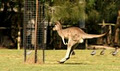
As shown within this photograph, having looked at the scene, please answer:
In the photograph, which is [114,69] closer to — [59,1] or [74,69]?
[74,69]

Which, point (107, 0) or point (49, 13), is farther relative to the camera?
point (107, 0)

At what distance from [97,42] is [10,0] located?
26.3 ft

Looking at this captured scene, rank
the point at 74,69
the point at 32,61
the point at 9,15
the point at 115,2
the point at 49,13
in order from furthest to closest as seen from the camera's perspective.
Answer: the point at 9,15
the point at 115,2
the point at 49,13
the point at 32,61
the point at 74,69

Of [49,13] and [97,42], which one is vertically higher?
[49,13]

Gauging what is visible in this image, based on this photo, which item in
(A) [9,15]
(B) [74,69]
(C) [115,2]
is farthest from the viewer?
(A) [9,15]

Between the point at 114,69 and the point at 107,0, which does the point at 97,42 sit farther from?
the point at 114,69

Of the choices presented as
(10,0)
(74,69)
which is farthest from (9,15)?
(74,69)

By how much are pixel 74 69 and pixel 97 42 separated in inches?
769

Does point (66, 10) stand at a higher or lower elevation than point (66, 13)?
higher

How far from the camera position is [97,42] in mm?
32625

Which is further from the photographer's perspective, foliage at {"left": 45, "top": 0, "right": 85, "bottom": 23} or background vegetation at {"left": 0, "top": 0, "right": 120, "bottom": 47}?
background vegetation at {"left": 0, "top": 0, "right": 120, "bottom": 47}

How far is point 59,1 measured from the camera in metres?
27.0

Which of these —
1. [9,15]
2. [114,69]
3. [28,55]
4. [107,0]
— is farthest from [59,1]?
[114,69]

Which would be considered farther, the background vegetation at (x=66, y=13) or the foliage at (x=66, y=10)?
the background vegetation at (x=66, y=13)
